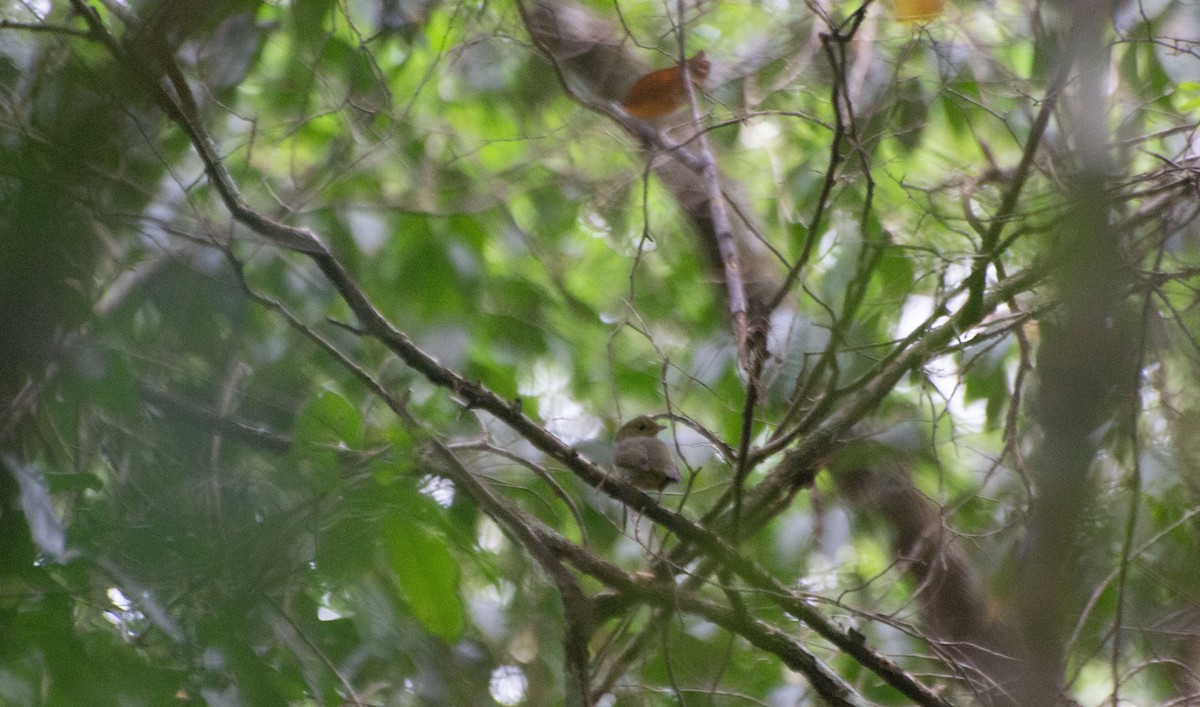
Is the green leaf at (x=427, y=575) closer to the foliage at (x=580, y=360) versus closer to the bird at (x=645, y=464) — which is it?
the foliage at (x=580, y=360)

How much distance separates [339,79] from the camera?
9.21 feet

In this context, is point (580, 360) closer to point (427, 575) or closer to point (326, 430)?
point (427, 575)

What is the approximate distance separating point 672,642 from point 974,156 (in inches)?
74.1

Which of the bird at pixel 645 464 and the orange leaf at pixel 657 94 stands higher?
the orange leaf at pixel 657 94

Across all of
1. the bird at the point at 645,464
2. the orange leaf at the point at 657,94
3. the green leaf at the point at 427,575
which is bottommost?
the green leaf at the point at 427,575

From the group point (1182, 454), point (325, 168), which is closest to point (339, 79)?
point (325, 168)

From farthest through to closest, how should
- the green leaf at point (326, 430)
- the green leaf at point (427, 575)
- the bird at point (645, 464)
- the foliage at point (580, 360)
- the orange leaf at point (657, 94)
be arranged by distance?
1. the orange leaf at point (657, 94)
2. the bird at point (645, 464)
3. the green leaf at point (427, 575)
4. the green leaf at point (326, 430)
5. the foliage at point (580, 360)

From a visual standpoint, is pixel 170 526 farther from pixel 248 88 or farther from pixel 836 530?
pixel 248 88

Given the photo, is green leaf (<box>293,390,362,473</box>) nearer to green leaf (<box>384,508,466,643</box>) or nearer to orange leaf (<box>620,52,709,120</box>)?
green leaf (<box>384,508,466,643</box>)

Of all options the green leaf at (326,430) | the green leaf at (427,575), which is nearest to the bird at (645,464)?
the green leaf at (427,575)

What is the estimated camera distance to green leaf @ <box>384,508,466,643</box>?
1697 mm

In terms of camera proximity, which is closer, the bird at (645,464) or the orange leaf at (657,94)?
the bird at (645,464)

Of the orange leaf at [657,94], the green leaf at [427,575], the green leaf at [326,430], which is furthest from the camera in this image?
the orange leaf at [657,94]

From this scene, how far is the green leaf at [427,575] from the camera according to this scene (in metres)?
1.70
